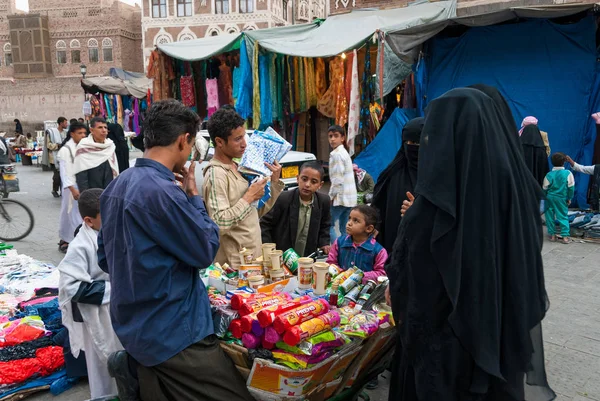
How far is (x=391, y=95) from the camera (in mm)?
9281

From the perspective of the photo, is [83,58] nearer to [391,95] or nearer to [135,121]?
[135,121]

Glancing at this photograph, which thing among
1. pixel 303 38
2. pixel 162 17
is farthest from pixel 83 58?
pixel 303 38

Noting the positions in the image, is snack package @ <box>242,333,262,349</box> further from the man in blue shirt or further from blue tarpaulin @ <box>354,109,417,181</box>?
blue tarpaulin @ <box>354,109,417,181</box>

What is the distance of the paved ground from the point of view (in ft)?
10.9

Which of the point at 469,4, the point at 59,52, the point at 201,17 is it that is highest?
the point at 201,17

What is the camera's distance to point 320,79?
9.29 metres

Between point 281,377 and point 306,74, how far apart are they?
310 inches

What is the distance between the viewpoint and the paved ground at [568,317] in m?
3.32

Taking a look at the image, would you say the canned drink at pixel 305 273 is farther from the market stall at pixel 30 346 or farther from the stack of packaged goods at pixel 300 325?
the market stall at pixel 30 346

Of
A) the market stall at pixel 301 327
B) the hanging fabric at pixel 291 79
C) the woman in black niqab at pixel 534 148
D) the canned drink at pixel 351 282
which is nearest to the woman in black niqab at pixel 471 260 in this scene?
the market stall at pixel 301 327

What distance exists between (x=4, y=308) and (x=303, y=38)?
7.14m

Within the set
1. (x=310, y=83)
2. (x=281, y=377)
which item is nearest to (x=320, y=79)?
(x=310, y=83)

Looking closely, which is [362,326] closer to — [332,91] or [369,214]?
[369,214]

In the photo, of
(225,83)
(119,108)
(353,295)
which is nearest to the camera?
(353,295)
